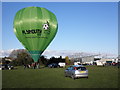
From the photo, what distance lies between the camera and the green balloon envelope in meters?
33.2

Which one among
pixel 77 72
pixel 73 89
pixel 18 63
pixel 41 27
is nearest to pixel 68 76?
pixel 77 72

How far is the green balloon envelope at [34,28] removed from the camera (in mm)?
33188

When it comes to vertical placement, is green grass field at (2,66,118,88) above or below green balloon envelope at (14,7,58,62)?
below

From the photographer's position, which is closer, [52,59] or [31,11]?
[31,11]

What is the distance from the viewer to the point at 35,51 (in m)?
34.1

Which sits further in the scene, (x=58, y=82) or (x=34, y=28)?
(x=34, y=28)

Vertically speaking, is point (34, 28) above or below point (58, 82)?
above

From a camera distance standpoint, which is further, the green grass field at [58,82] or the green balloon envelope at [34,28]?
the green balloon envelope at [34,28]

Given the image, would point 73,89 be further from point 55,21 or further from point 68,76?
point 55,21

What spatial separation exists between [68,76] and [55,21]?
1438cm

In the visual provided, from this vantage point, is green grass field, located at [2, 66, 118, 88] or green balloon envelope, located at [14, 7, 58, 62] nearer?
green grass field, located at [2, 66, 118, 88]

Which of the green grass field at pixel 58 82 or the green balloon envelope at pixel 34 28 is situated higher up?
the green balloon envelope at pixel 34 28

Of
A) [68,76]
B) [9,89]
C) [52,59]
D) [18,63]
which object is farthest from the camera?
[52,59]

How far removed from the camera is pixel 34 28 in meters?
33.3
